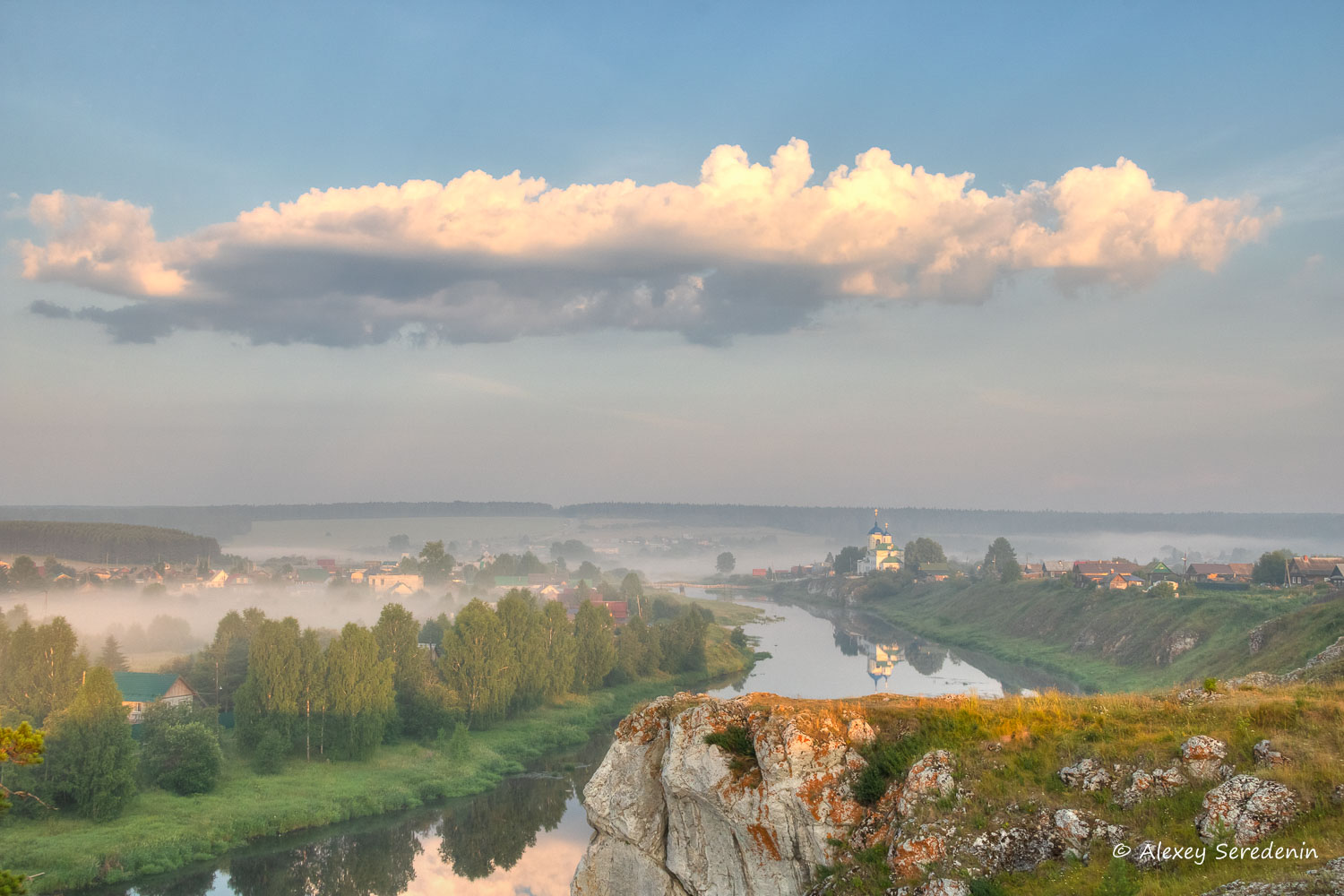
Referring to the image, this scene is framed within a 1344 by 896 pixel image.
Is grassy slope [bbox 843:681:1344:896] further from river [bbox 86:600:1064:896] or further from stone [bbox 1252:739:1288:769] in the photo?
river [bbox 86:600:1064:896]

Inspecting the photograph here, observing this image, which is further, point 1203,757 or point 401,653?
point 401,653

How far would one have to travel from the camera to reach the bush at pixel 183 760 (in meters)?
38.9

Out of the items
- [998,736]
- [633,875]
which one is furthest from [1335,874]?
[633,875]

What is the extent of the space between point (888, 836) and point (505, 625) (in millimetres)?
46734

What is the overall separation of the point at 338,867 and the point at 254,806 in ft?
21.9

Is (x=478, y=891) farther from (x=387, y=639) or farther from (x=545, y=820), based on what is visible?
(x=387, y=639)

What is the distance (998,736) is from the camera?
1391 cm

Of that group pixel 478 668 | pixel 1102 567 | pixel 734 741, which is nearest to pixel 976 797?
pixel 734 741

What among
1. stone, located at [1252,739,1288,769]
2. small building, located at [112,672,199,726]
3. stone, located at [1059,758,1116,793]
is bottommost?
small building, located at [112,672,199,726]

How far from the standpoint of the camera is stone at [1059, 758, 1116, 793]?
1257 cm

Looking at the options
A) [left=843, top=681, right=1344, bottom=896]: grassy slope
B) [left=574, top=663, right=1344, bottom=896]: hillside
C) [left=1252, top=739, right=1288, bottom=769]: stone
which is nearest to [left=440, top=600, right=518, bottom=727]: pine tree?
[left=574, top=663, right=1344, bottom=896]: hillside

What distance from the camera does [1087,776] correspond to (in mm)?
12727

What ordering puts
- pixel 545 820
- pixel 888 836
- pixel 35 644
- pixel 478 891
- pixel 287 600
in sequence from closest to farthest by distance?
pixel 888 836, pixel 478 891, pixel 545 820, pixel 35 644, pixel 287 600

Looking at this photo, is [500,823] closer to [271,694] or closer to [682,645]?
[271,694]
